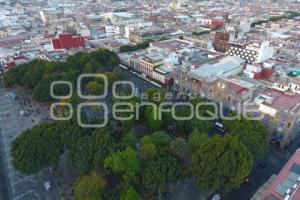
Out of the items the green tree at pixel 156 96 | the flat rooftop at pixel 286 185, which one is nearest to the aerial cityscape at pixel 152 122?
the flat rooftop at pixel 286 185

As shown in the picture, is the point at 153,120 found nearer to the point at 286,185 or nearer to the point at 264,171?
the point at 264,171

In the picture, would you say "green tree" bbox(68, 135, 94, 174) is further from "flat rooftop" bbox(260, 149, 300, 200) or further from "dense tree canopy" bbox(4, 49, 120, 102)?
"flat rooftop" bbox(260, 149, 300, 200)

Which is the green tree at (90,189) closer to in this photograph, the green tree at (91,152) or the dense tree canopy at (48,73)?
the green tree at (91,152)

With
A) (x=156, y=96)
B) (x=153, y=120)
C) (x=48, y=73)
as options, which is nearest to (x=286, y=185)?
(x=153, y=120)

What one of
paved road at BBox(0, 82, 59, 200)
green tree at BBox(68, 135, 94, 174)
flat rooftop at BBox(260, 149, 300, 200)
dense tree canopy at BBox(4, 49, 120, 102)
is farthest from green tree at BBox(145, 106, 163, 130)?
flat rooftop at BBox(260, 149, 300, 200)

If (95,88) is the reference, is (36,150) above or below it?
above

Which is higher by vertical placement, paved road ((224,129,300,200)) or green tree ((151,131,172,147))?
green tree ((151,131,172,147))
